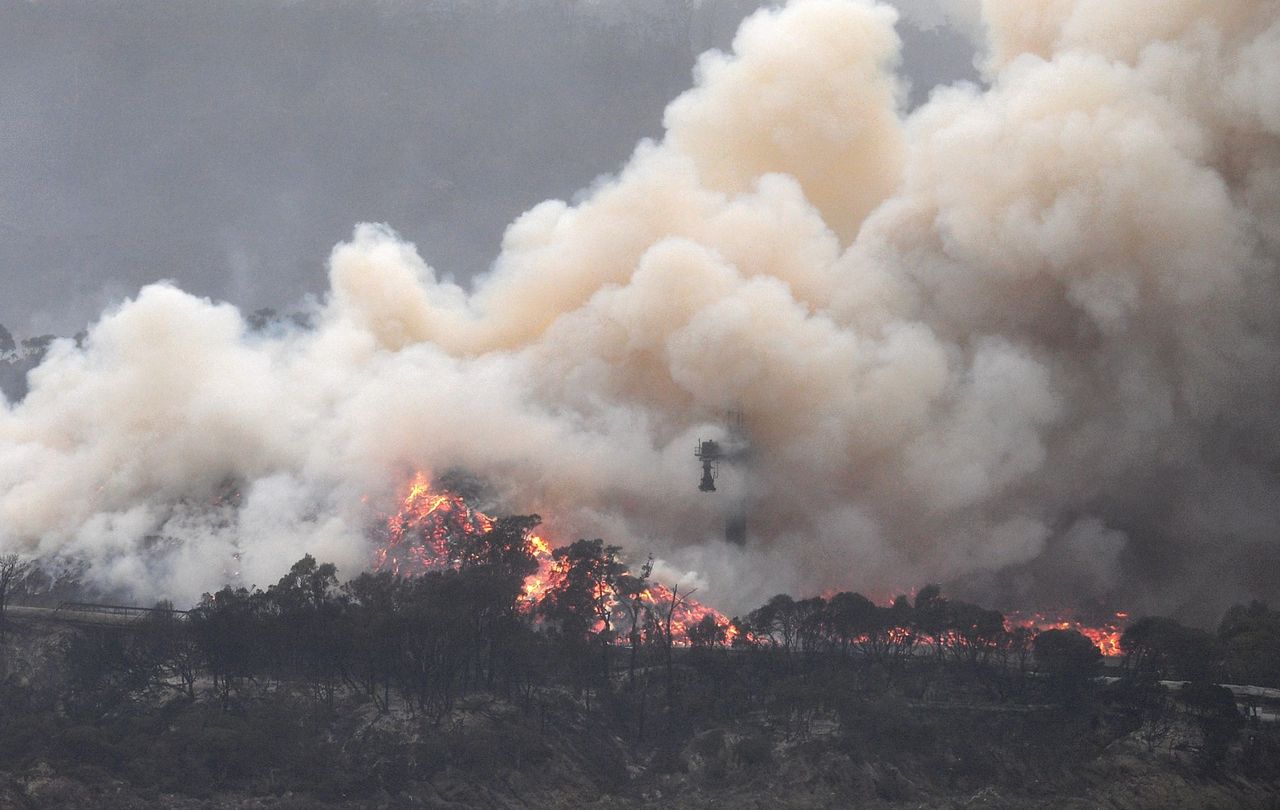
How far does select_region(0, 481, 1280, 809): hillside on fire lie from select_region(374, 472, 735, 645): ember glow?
524 mm

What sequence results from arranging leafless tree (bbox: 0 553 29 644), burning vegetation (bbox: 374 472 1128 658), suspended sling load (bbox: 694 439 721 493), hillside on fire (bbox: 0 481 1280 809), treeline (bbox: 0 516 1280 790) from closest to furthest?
hillside on fire (bbox: 0 481 1280 809) → treeline (bbox: 0 516 1280 790) → burning vegetation (bbox: 374 472 1128 658) → leafless tree (bbox: 0 553 29 644) → suspended sling load (bbox: 694 439 721 493)

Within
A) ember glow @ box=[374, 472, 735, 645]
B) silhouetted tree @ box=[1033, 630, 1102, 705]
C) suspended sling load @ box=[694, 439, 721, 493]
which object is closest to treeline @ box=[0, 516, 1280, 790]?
silhouetted tree @ box=[1033, 630, 1102, 705]

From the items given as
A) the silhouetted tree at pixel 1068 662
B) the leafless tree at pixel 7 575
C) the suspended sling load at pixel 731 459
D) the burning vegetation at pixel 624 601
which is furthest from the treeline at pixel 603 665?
the suspended sling load at pixel 731 459

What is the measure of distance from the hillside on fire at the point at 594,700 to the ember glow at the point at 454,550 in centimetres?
52

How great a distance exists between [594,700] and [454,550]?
49.1 ft

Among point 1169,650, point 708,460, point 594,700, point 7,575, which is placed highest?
point 708,460

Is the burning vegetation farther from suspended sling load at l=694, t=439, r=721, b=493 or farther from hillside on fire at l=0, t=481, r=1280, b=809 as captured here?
suspended sling load at l=694, t=439, r=721, b=493

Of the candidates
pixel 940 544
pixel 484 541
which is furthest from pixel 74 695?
pixel 940 544

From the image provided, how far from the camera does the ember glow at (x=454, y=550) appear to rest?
8425cm

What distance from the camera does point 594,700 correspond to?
253ft

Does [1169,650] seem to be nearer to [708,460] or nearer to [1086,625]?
[1086,625]

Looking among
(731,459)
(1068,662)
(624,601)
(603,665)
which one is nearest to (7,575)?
(603,665)

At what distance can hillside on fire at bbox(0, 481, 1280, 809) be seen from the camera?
221 ft

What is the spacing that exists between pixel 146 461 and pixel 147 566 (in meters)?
9.59
